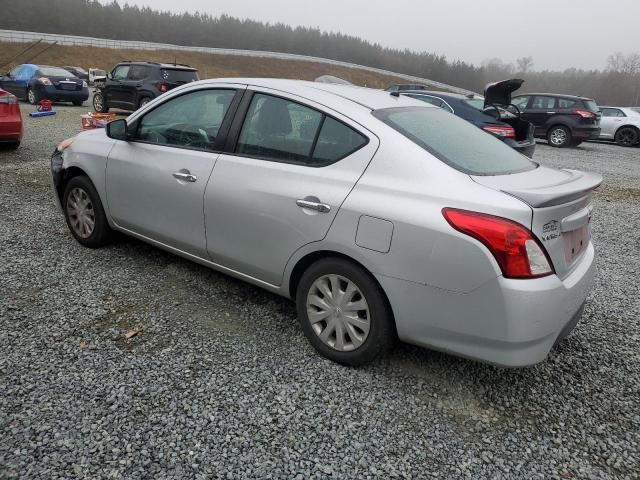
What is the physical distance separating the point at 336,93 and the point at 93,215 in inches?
95.6

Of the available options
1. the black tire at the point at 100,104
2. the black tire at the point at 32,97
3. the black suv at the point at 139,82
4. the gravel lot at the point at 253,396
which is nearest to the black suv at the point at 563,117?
the black suv at the point at 139,82

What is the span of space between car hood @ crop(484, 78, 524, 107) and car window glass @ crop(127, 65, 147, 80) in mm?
10367

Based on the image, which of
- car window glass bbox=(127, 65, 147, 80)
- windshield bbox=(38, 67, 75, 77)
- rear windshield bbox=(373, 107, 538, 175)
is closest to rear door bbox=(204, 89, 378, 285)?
rear windshield bbox=(373, 107, 538, 175)

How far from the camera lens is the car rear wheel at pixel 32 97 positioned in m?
16.2

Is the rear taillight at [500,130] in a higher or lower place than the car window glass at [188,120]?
Answer: lower

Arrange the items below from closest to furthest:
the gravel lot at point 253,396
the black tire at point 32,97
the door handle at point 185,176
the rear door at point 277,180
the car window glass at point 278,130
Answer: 1. the gravel lot at point 253,396
2. the rear door at point 277,180
3. the car window glass at point 278,130
4. the door handle at point 185,176
5. the black tire at point 32,97

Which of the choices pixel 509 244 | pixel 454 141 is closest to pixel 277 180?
pixel 454 141

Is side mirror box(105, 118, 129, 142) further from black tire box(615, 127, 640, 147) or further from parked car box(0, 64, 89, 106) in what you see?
black tire box(615, 127, 640, 147)

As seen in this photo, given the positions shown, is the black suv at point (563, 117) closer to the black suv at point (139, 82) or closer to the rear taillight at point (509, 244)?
the black suv at point (139, 82)

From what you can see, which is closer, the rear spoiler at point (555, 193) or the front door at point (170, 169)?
the rear spoiler at point (555, 193)

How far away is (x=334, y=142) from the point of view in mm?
2697

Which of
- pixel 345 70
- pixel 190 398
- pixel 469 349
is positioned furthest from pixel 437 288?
pixel 345 70

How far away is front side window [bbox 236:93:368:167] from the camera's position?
268cm

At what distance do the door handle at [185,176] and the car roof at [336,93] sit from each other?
71 cm
